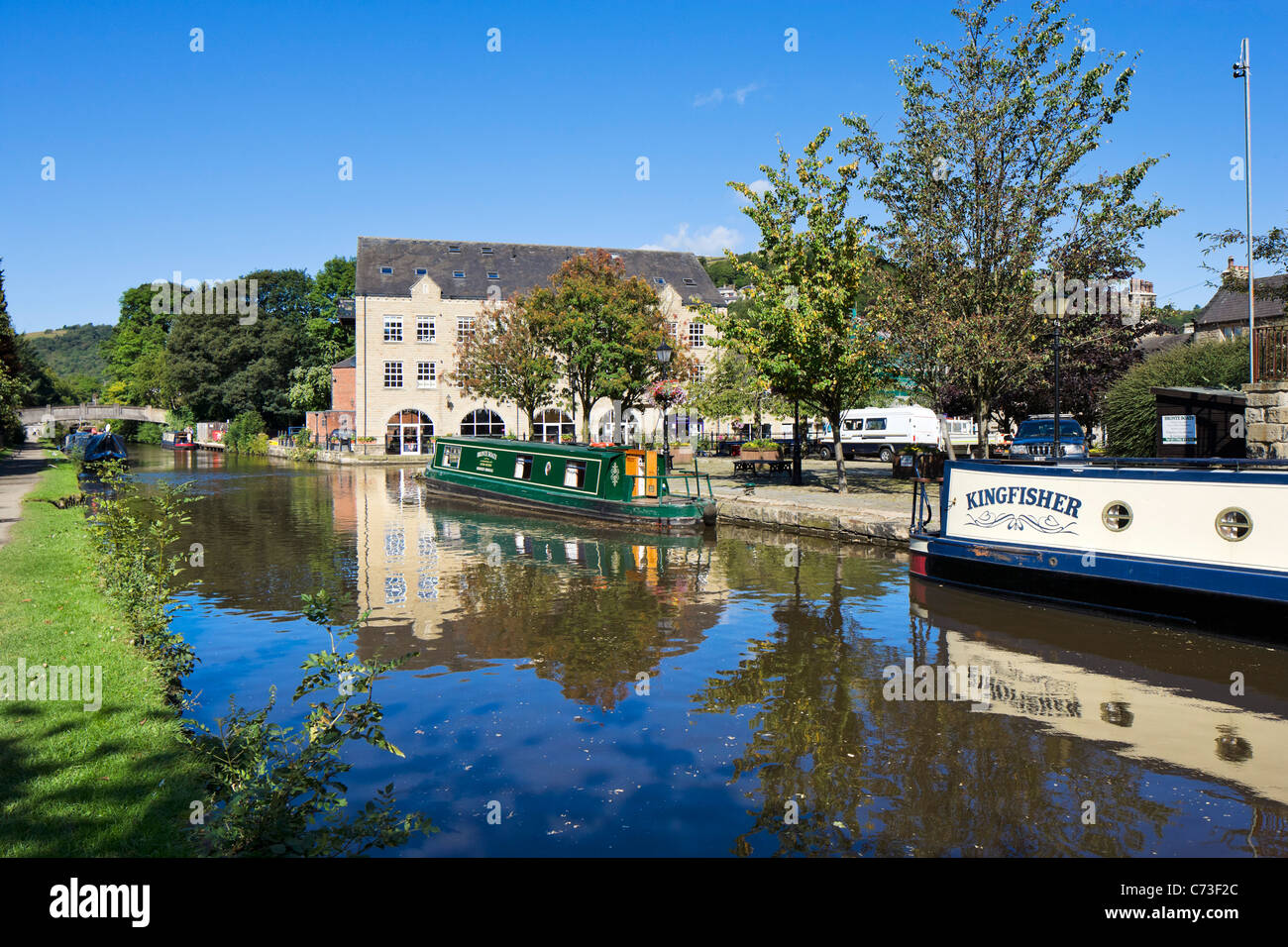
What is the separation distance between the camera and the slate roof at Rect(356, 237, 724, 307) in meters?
48.6

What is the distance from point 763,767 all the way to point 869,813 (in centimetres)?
94

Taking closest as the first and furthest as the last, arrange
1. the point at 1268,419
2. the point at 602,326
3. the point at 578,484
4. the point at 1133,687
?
the point at 1133,687 < the point at 1268,419 < the point at 578,484 < the point at 602,326

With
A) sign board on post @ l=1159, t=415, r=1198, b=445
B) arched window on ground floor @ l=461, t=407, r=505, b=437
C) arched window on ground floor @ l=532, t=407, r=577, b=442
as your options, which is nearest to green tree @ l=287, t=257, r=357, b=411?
arched window on ground floor @ l=461, t=407, r=505, b=437

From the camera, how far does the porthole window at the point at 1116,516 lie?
10.6 metres

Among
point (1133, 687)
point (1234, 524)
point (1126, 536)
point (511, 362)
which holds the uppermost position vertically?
point (511, 362)

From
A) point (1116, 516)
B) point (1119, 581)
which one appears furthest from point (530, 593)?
point (1116, 516)

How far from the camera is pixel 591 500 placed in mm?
20812

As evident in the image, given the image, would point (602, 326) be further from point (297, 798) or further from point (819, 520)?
point (297, 798)

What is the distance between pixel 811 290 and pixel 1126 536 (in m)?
11.4

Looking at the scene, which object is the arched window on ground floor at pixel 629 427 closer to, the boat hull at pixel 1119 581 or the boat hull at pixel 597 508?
the boat hull at pixel 597 508

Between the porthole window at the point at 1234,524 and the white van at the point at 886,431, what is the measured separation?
1008 inches

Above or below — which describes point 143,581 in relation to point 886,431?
below

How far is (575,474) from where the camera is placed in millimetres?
21578

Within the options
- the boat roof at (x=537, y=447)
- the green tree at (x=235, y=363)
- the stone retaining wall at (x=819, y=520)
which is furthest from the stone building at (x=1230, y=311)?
the green tree at (x=235, y=363)
